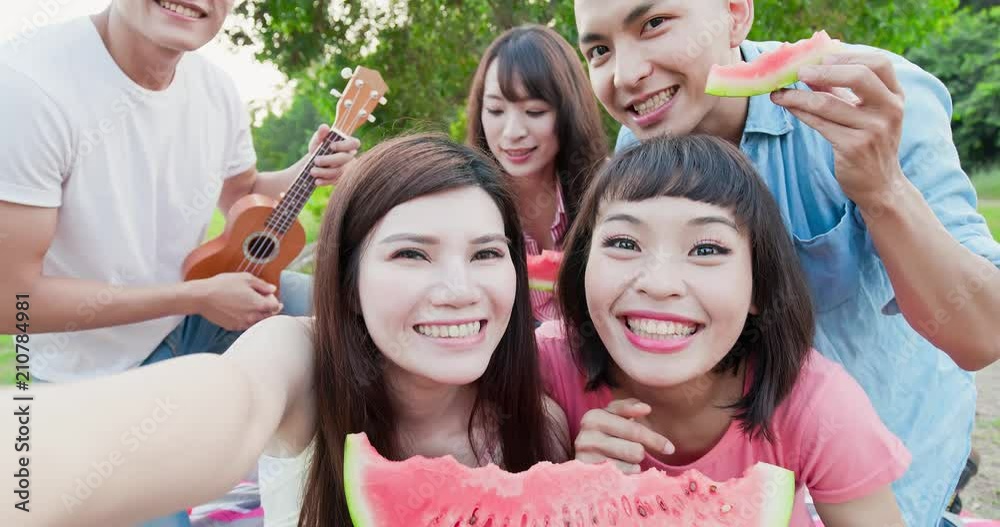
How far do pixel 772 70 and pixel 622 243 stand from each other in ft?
1.88

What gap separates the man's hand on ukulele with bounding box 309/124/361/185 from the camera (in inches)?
139

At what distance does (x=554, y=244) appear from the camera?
12.9 ft

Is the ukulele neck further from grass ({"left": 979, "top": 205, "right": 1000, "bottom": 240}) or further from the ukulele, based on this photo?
grass ({"left": 979, "top": 205, "right": 1000, "bottom": 240})

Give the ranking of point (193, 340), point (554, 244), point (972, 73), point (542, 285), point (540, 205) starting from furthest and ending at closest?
1. point (972, 73)
2. point (540, 205)
3. point (554, 244)
4. point (542, 285)
5. point (193, 340)

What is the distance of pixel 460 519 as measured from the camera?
5.95ft

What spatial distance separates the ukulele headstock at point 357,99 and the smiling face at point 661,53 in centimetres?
137

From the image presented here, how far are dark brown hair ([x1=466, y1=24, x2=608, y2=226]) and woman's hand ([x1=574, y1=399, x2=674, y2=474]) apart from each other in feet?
5.92

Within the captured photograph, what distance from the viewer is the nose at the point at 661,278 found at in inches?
75.5

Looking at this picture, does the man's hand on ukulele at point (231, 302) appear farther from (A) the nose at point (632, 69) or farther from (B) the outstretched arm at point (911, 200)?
(B) the outstretched arm at point (911, 200)

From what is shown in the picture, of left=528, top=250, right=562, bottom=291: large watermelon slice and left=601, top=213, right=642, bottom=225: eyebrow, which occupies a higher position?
left=601, top=213, right=642, bottom=225: eyebrow

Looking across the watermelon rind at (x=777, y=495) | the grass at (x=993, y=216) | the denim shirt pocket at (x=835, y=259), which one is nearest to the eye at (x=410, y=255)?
the watermelon rind at (x=777, y=495)

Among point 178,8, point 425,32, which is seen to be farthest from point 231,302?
point 425,32

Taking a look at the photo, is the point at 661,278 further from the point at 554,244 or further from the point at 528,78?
the point at 528,78

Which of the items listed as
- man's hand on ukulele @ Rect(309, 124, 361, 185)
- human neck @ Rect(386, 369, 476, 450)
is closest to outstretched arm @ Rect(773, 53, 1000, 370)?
human neck @ Rect(386, 369, 476, 450)
